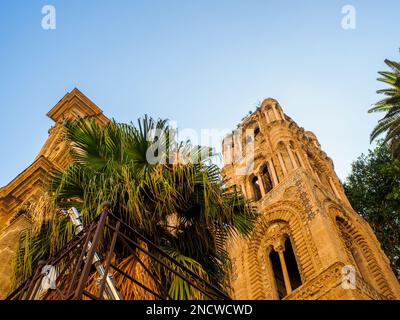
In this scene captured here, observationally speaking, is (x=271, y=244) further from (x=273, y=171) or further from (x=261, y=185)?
(x=261, y=185)

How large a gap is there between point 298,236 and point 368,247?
3980 mm

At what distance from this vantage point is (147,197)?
17.9 feet

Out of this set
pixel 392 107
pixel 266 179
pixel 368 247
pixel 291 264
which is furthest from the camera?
pixel 266 179

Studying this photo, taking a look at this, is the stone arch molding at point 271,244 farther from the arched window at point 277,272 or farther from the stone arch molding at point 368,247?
the stone arch molding at point 368,247

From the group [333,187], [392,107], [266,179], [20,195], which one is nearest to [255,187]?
[266,179]

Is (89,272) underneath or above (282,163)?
underneath

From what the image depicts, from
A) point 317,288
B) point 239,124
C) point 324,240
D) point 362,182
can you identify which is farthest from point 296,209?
point 239,124

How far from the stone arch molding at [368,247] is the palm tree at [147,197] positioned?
14860 millimetres

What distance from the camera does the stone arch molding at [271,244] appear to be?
1878cm

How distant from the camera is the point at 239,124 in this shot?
3722 centimetres

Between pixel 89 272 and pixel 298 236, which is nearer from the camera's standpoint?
pixel 89 272
